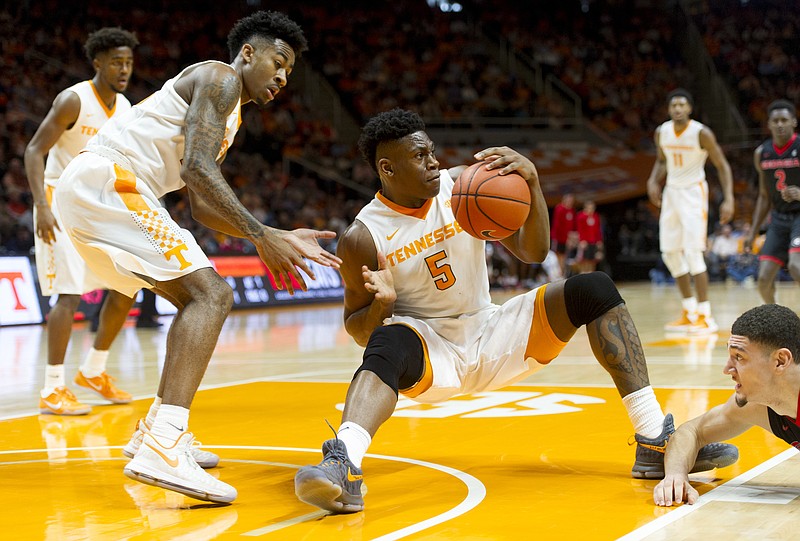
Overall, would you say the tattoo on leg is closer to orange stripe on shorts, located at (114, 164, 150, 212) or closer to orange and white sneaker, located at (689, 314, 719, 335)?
orange stripe on shorts, located at (114, 164, 150, 212)

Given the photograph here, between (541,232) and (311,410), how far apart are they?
2.40 meters

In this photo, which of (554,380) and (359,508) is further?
(554,380)

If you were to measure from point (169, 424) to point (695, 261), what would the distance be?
8.34 meters

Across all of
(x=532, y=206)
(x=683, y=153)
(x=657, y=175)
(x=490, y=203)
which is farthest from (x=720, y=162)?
(x=490, y=203)

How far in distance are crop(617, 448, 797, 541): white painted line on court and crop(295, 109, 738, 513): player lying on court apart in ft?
0.41

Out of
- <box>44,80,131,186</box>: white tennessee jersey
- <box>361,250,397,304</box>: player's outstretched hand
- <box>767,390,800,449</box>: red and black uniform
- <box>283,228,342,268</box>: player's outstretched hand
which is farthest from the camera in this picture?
<box>44,80,131,186</box>: white tennessee jersey

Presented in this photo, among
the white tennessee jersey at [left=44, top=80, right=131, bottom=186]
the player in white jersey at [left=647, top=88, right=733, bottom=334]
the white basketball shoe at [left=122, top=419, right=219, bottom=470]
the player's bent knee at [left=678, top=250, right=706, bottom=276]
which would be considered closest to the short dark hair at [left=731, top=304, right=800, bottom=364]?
the white basketball shoe at [left=122, top=419, right=219, bottom=470]

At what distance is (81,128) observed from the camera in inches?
255

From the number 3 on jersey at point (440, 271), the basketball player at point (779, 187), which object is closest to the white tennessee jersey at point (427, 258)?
the number 3 on jersey at point (440, 271)

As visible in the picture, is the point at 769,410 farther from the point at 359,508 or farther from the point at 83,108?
the point at 83,108

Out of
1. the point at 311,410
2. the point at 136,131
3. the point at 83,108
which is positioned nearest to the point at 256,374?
the point at 311,410

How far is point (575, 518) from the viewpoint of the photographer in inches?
131

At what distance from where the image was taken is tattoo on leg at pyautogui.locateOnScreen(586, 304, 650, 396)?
398cm

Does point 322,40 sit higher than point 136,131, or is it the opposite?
point 322,40
